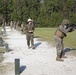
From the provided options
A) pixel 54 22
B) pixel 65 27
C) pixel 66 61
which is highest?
pixel 65 27

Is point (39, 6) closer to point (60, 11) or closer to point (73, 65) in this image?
point (60, 11)

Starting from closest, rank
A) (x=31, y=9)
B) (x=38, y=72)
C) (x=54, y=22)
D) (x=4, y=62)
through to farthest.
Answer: (x=38, y=72) → (x=4, y=62) → (x=54, y=22) → (x=31, y=9)

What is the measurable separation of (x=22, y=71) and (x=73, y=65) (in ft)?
7.25

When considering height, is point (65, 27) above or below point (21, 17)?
above

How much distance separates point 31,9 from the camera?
2704 inches

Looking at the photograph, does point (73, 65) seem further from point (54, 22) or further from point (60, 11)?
point (60, 11)

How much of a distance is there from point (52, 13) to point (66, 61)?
5756 centimetres

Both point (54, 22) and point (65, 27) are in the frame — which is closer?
point (65, 27)

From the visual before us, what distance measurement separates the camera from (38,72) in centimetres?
913

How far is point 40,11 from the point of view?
67.7 m

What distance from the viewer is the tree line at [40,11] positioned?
65.8m

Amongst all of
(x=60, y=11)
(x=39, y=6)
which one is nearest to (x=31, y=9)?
(x=39, y=6)

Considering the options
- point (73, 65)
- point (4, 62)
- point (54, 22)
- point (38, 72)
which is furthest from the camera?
point (54, 22)

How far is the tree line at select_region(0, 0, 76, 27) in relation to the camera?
65812 millimetres
